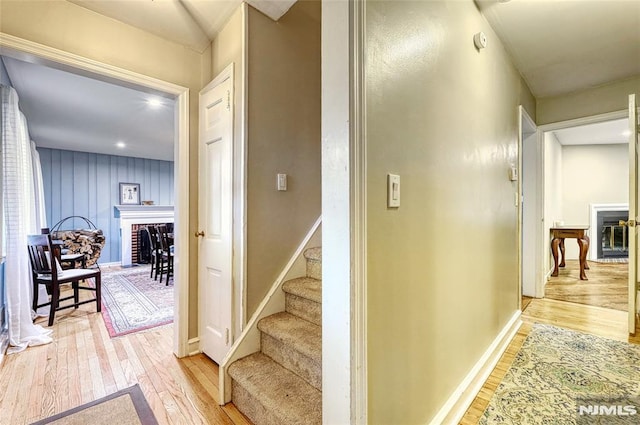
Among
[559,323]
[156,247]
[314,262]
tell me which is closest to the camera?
[314,262]

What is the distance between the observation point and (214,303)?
6.63 feet

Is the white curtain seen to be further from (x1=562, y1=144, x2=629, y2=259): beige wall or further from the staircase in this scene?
(x1=562, y1=144, x2=629, y2=259): beige wall

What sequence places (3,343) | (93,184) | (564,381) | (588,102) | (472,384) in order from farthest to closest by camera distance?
(93,184), (588,102), (3,343), (564,381), (472,384)

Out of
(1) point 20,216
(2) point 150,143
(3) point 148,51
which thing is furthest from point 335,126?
(2) point 150,143

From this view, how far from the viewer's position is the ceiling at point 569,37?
5.97 ft

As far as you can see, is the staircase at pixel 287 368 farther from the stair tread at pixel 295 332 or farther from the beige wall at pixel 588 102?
the beige wall at pixel 588 102

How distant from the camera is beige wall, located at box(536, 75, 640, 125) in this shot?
9.14 feet

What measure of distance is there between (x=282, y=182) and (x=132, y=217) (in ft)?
19.1

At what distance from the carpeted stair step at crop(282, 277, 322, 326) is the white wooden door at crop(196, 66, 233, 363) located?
38 centimetres

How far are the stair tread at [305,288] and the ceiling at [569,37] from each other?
2049mm

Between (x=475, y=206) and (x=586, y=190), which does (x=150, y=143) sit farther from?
(x=586, y=190)

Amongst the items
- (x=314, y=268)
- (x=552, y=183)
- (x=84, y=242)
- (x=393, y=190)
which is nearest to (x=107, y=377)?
(x=314, y=268)

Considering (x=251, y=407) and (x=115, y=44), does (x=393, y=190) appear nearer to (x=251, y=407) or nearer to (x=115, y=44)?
(x=251, y=407)

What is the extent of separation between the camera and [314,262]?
6.61 feet
